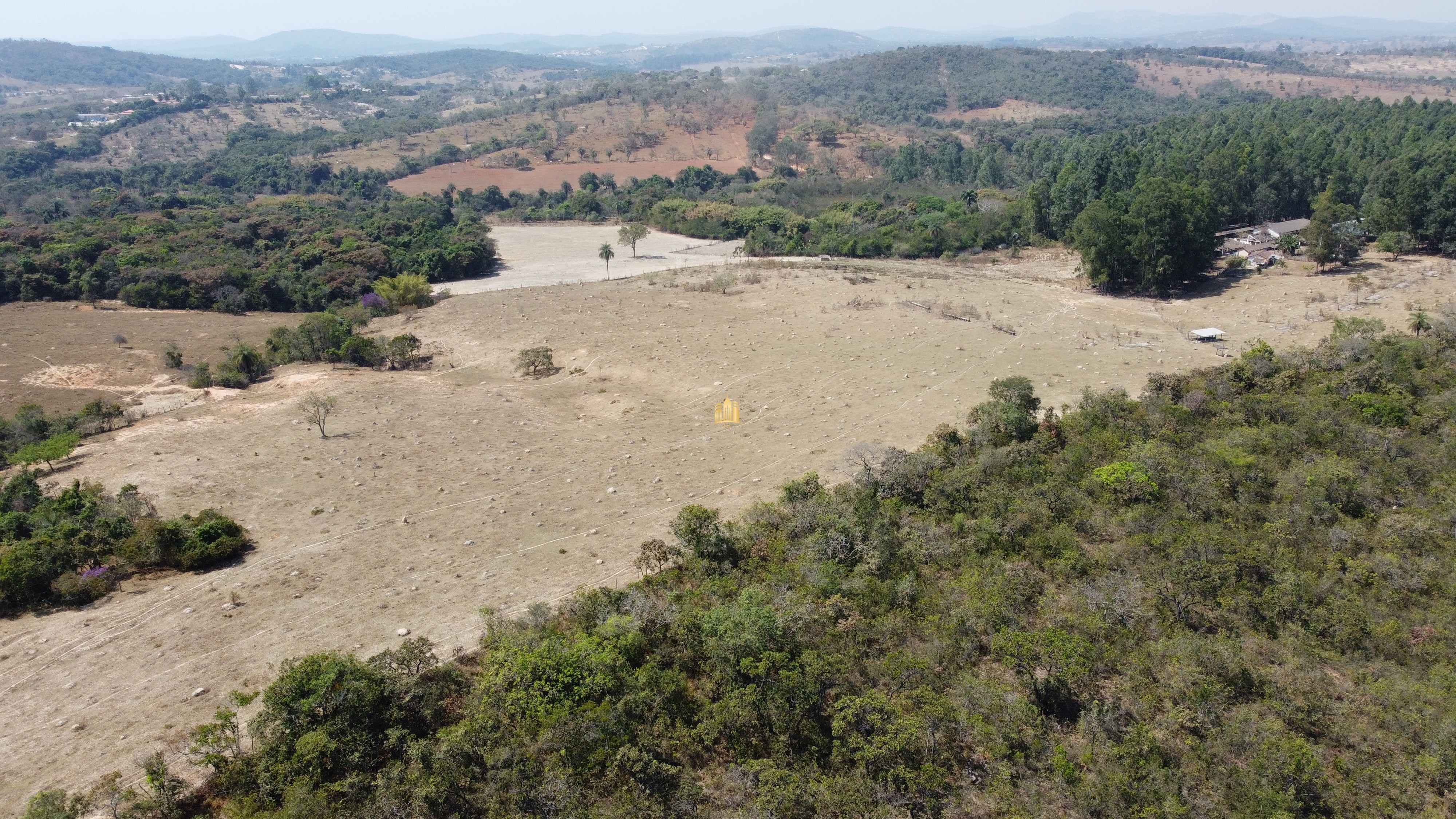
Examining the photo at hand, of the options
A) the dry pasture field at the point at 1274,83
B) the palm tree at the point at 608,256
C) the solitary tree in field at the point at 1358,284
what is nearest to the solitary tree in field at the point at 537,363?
the palm tree at the point at 608,256

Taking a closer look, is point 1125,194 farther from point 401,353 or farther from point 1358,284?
point 401,353

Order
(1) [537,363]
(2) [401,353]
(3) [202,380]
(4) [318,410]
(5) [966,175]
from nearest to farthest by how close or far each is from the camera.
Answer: (4) [318,410] < (3) [202,380] < (1) [537,363] < (2) [401,353] < (5) [966,175]

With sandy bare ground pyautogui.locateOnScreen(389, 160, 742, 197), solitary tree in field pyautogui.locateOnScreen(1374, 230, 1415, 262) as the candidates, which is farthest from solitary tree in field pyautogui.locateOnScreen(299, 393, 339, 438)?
sandy bare ground pyautogui.locateOnScreen(389, 160, 742, 197)

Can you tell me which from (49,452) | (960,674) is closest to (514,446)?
(49,452)

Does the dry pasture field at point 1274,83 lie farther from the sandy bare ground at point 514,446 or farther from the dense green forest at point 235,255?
the dense green forest at point 235,255

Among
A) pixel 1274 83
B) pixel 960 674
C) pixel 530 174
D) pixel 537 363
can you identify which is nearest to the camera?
pixel 960 674

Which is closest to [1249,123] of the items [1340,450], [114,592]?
[1340,450]

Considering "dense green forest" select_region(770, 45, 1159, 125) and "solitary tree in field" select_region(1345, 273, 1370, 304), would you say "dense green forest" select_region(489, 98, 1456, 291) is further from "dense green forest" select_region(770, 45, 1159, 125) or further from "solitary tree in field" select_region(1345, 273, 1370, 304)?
"dense green forest" select_region(770, 45, 1159, 125)
